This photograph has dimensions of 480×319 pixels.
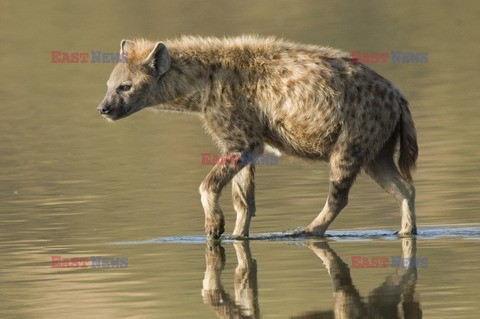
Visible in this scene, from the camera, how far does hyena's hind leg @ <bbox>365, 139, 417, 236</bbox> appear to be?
9.82 meters

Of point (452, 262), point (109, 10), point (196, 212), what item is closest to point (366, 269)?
point (452, 262)

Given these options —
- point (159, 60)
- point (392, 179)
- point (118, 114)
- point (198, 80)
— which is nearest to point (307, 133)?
point (392, 179)

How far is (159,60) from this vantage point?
10094 mm

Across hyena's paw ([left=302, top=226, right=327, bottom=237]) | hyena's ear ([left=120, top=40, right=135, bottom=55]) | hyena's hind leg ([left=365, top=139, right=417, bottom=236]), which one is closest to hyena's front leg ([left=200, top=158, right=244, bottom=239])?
hyena's paw ([left=302, top=226, right=327, bottom=237])

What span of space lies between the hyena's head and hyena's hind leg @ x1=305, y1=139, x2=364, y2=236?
51.4 inches

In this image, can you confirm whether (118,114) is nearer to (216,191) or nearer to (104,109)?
(104,109)

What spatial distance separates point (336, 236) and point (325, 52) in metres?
1.30

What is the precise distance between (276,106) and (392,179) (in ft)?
2.95

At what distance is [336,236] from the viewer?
9648mm

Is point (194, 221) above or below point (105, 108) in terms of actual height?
below

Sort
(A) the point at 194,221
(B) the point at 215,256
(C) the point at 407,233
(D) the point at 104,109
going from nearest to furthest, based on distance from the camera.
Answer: (B) the point at 215,256, (C) the point at 407,233, (D) the point at 104,109, (A) the point at 194,221

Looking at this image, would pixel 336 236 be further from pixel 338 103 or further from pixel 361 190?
pixel 361 190

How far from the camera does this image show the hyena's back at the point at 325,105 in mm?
9711

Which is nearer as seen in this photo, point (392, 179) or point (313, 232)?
point (313, 232)
